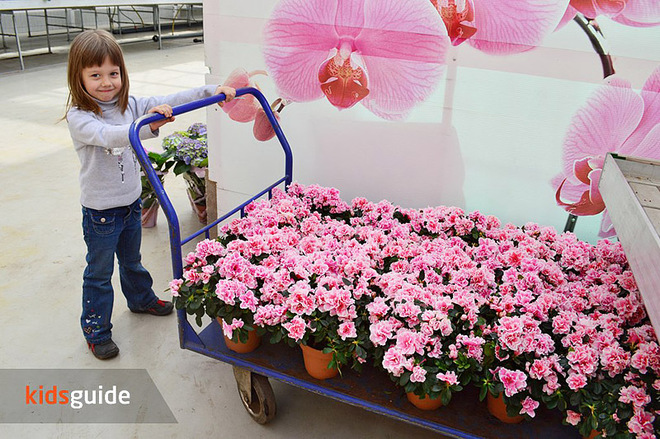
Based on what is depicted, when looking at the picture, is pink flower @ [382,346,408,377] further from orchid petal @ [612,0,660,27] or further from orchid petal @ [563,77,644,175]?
orchid petal @ [612,0,660,27]

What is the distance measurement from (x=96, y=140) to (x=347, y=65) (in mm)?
947

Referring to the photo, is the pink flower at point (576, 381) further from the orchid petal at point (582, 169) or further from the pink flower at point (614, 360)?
the orchid petal at point (582, 169)

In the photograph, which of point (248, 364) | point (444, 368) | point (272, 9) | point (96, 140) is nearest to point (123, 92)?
point (96, 140)

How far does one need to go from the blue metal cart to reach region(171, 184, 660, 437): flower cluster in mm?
83

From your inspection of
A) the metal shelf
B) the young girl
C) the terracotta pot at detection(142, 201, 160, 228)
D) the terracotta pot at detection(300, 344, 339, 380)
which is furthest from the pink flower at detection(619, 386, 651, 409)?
the terracotta pot at detection(142, 201, 160, 228)

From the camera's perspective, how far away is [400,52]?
6.49 feet

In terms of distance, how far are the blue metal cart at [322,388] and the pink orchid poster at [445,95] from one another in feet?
1.74

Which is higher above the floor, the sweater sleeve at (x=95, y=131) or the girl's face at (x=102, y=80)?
the girl's face at (x=102, y=80)

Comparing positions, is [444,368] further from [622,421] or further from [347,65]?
[347,65]

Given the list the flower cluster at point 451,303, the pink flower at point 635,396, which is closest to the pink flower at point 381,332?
the flower cluster at point 451,303

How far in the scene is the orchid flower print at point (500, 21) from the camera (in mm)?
1770

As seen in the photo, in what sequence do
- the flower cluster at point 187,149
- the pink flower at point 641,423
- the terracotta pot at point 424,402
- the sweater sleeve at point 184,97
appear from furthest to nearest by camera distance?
the flower cluster at point 187,149
the sweater sleeve at point 184,97
the terracotta pot at point 424,402
the pink flower at point 641,423

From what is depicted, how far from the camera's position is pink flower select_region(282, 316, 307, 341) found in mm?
1415

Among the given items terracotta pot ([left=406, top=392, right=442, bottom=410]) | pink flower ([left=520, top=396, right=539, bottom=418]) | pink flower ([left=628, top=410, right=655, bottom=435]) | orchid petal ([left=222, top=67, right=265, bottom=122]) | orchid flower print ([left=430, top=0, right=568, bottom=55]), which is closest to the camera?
pink flower ([left=628, top=410, right=655, bottom=435])
